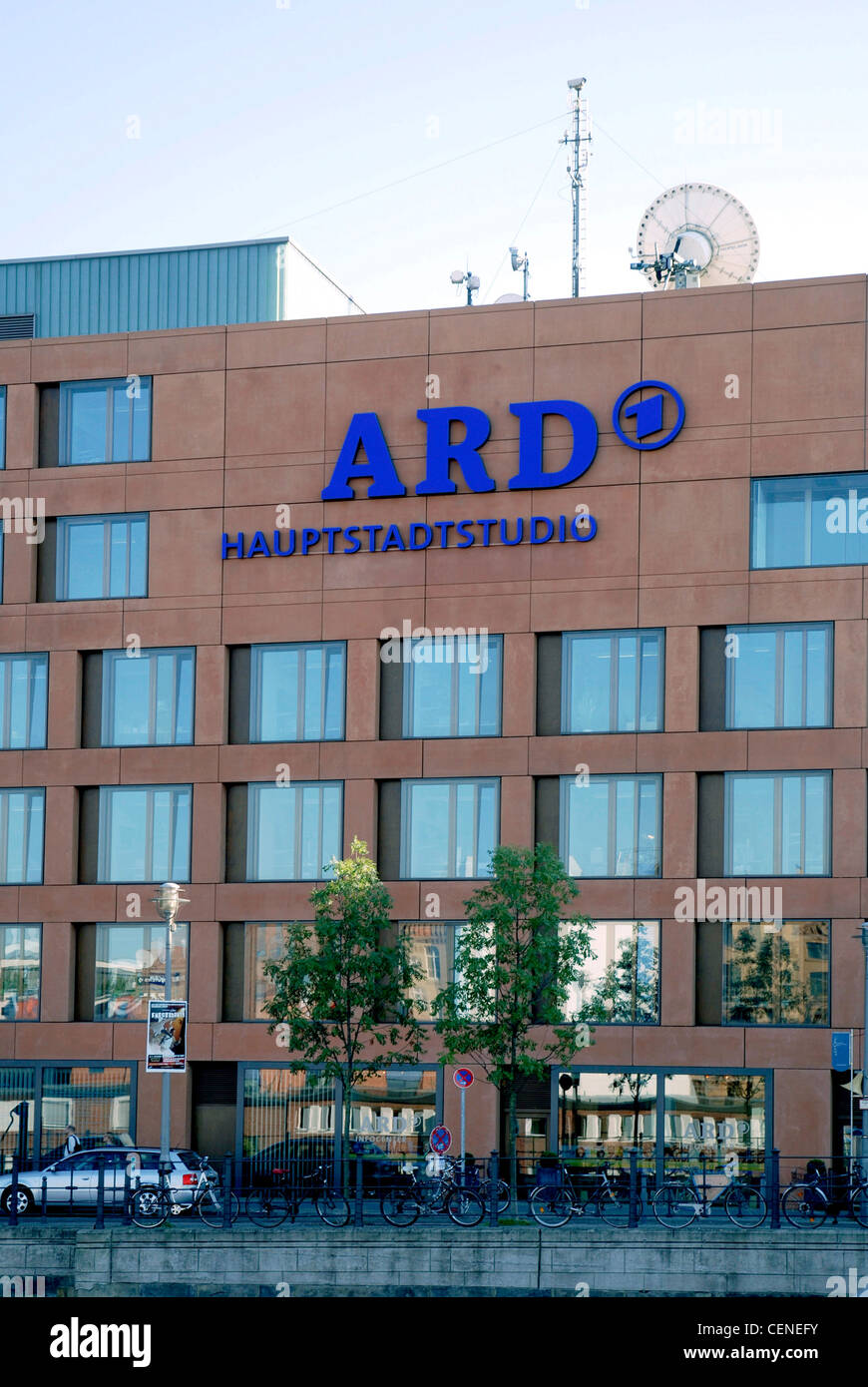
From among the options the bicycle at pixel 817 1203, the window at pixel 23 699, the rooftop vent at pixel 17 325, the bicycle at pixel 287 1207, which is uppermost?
the rooftop vent at pixel 17 325

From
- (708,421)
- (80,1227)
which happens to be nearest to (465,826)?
(708,421)

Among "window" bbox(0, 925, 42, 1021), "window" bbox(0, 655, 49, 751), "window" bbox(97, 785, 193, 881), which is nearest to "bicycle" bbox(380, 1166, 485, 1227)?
"window" bbox(97, 785, 193, 881)

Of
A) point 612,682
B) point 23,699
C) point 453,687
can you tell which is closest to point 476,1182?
point 612,682

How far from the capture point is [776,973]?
47781mm

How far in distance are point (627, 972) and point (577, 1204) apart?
42.1ft

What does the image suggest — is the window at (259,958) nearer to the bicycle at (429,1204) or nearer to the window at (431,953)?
the window at (431,953)

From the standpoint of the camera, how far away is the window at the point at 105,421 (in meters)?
53.8

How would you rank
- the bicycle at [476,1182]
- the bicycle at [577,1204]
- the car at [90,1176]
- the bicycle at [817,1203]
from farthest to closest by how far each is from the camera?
the car at [90,1176]
the bicycle at [476,1182]
the bicycle at [577,1204]
the bicycle at [817,1203]

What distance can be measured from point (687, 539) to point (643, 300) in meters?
6.08

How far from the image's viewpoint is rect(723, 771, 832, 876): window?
48.0 metres

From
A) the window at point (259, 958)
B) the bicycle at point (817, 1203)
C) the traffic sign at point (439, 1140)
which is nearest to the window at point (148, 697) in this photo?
the window at point (259, 958)

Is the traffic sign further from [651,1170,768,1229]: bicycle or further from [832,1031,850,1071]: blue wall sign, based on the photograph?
[651,1170,768,1229]: bicycle

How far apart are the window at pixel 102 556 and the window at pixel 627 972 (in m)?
15.0

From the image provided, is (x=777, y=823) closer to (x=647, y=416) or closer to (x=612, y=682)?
(x=612, y=682)
